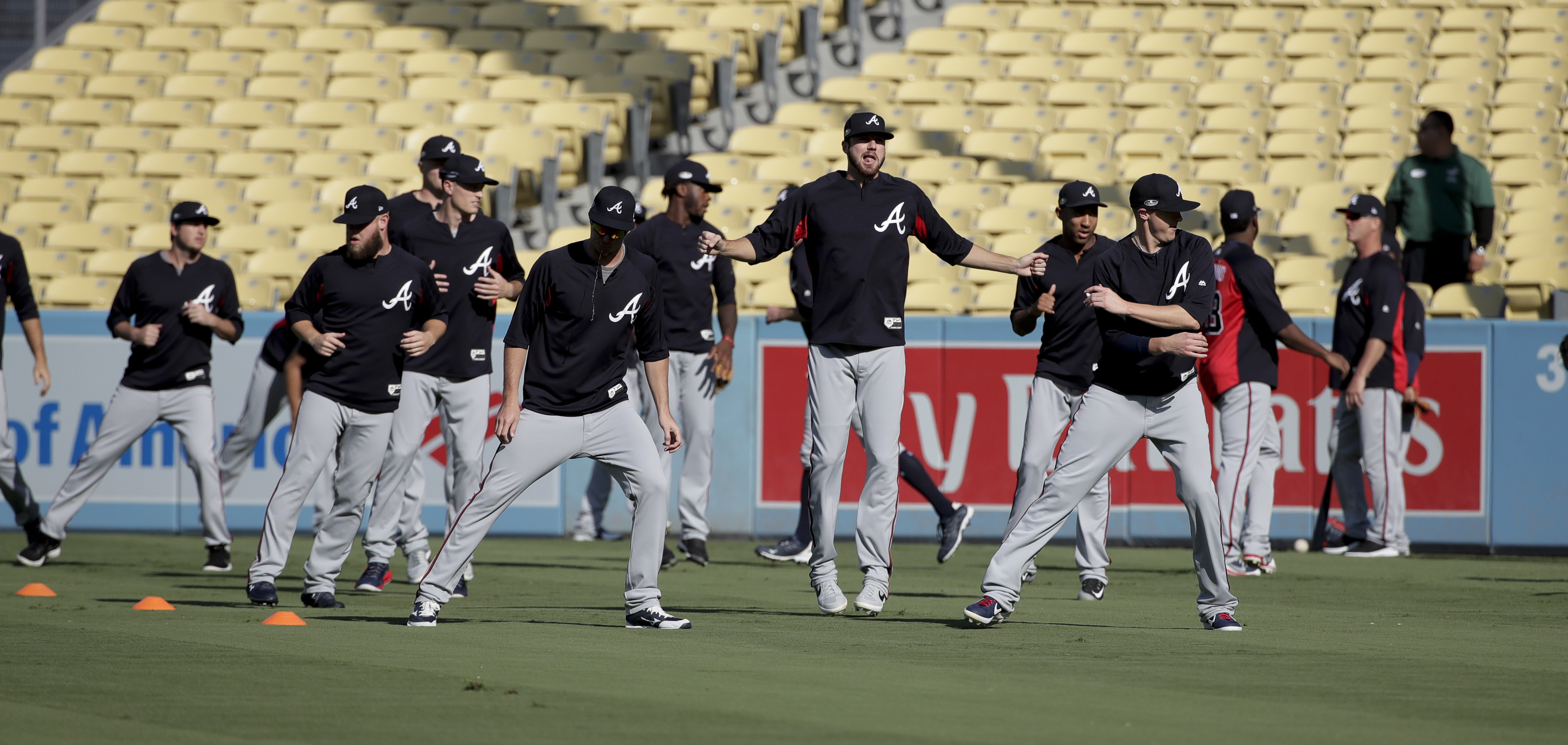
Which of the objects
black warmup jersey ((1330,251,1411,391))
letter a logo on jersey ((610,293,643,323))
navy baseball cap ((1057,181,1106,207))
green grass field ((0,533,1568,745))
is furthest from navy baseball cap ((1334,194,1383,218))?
letter a logo on jersey ((610,293,643,323))

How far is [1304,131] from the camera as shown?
56.2 ft

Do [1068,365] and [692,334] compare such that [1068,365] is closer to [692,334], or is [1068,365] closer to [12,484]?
[692,334]

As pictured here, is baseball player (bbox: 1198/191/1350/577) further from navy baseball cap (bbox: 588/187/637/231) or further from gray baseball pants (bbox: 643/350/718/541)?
navy baseball cap (bbox: 588/187/637/231)

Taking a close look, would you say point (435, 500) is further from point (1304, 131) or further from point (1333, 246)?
point (1304, 131)

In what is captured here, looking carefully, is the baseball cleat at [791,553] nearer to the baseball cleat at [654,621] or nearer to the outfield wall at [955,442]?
the outfield wall at [955,442]

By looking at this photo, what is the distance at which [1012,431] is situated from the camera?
43.0ft

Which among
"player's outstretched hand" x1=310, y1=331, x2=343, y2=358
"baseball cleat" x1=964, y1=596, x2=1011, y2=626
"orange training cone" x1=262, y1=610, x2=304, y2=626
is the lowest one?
"orange training cone" x1=262, y1=610, x2=304, y2=626

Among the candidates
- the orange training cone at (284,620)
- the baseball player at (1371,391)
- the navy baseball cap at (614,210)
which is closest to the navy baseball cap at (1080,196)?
the navy baseball cap at (614,210)

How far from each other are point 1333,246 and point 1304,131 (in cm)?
226

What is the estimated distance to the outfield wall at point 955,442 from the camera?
41.7 ft

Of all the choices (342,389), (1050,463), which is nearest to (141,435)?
(342,389)

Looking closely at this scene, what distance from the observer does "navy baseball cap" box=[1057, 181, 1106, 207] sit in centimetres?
890

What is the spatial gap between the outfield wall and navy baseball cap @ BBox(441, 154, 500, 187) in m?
4.16

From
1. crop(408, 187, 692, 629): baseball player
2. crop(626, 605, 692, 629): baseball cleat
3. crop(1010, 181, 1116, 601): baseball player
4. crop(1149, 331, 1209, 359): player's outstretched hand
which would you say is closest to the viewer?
crop(1149, 331, 1209, 359): player's outstretched hand
